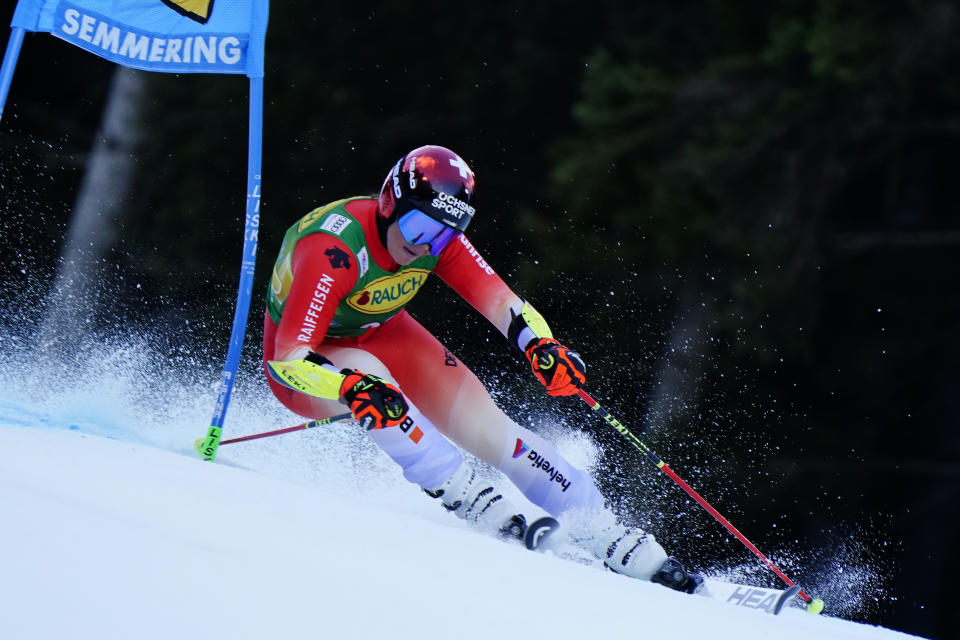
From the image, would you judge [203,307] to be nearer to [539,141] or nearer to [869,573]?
[539,141]

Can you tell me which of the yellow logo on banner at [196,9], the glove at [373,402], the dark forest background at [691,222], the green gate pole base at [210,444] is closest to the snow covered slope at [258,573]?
the glove at [373,402]

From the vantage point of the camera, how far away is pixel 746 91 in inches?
422

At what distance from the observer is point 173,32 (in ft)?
13.9

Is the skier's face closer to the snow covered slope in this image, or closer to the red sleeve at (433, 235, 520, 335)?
the red sleeve at (433, 235, 520, 335)

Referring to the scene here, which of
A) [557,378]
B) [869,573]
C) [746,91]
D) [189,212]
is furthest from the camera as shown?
[189,212]

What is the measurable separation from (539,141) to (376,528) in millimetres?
10422

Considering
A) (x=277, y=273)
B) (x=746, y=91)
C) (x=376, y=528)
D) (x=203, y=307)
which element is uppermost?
(x=376, y=528)

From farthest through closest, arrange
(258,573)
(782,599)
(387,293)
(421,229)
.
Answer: (387,293), (421,229), (782,599), (258,573)

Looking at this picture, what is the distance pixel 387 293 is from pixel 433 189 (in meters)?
0.50

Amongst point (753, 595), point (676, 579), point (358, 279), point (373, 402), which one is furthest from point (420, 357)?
point (753, 595)

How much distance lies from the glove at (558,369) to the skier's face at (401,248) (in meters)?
0.57

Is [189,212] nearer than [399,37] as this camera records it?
Yes

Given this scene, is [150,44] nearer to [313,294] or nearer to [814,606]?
[313,294]

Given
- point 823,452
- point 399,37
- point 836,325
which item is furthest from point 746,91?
point 399,37
